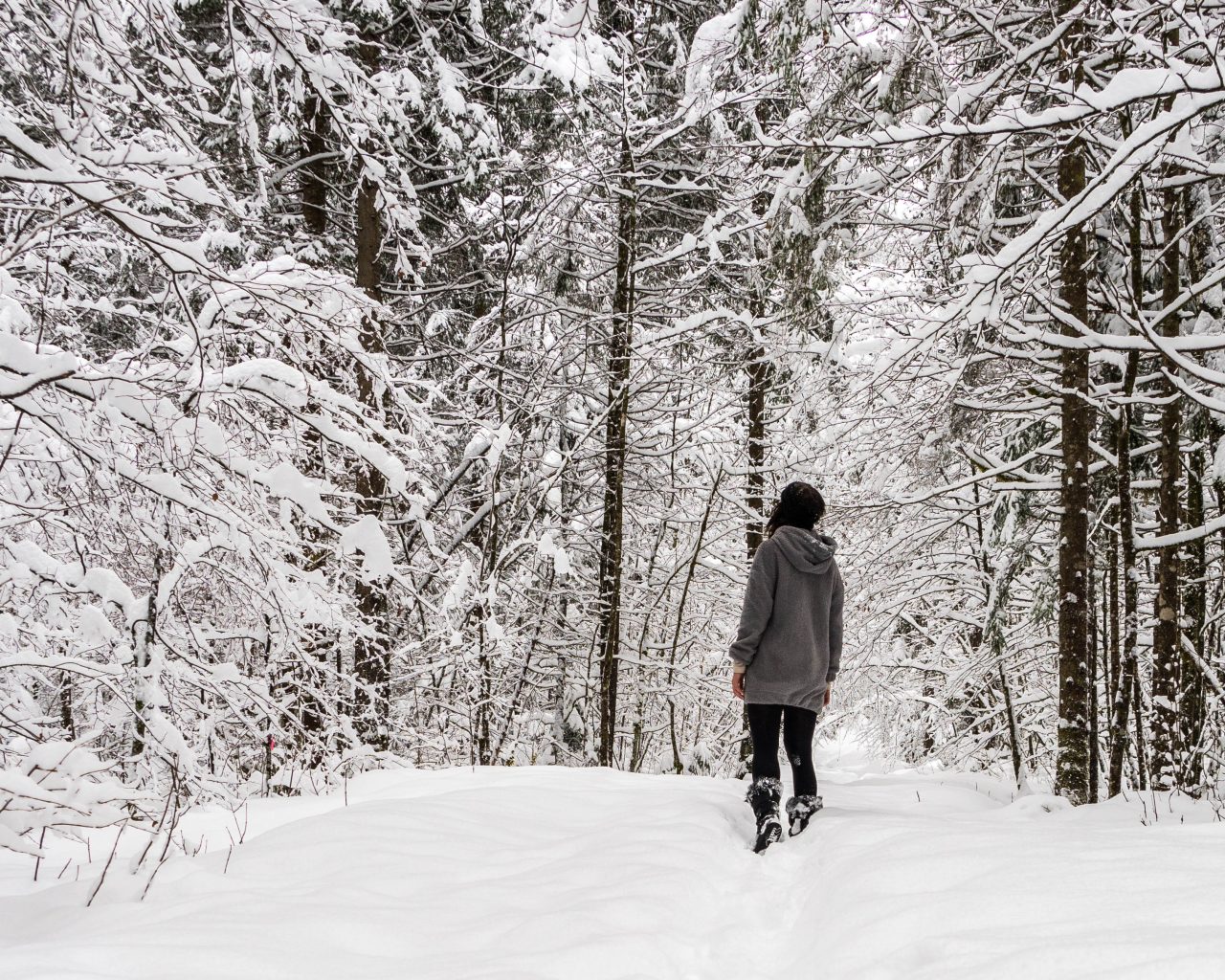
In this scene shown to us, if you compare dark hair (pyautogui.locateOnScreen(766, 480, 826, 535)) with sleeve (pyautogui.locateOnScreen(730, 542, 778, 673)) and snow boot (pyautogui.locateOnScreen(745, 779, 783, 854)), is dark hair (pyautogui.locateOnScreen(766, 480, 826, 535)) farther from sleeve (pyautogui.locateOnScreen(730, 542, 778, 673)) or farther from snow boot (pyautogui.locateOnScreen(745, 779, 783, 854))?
snow boot (pyautogui.locateOnScreen(745, 779, 783, 854))

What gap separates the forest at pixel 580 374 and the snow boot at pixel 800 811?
217 cm

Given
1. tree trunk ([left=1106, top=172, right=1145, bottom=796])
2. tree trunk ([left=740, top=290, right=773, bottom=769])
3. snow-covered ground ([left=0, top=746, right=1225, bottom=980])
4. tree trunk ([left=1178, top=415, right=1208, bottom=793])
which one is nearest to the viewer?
snow-covered ground ([left=0, top=746, right=1225, bottom=980])

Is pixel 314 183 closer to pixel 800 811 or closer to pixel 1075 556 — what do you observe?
pixel 800 811

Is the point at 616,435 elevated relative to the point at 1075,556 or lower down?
elevated

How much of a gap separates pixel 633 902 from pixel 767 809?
154 cm

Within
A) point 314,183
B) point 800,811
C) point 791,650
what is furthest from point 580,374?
point 800,811

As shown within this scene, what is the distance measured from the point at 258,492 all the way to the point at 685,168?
752 centimetres

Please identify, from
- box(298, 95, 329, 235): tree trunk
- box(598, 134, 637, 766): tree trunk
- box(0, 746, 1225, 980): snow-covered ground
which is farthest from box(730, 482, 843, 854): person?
box(298, 95, 329, 235): tree trunk

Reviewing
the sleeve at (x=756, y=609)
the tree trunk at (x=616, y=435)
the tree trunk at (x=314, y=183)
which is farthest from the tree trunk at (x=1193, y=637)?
the tree trunk at (x=314, y=183)

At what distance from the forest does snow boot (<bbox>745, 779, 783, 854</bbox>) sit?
7.04ft

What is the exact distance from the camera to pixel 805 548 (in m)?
4.73

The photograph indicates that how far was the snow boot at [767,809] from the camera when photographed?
13.8ft

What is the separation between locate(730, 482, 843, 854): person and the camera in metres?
4.57

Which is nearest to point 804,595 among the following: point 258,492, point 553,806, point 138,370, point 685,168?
point 553,806
